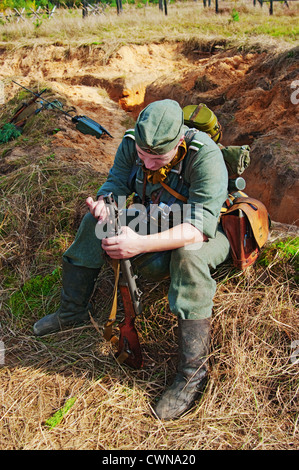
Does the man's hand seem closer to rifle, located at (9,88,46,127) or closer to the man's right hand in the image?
the man's right hand

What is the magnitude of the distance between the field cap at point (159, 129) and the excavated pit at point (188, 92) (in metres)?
1.66

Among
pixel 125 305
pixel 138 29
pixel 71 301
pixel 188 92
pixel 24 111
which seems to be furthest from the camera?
pixel 138 29

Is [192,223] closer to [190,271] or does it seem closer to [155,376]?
[190,271]

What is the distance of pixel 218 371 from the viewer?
7.45 feet

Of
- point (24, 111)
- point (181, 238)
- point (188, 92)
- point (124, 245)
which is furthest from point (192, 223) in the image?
point (188, 92)

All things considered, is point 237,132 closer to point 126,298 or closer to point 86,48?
point 126,298

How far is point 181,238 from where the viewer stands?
214 centimetres

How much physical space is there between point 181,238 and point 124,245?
32 cm

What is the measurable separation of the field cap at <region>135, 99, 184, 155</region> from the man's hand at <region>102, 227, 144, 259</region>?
52 cm

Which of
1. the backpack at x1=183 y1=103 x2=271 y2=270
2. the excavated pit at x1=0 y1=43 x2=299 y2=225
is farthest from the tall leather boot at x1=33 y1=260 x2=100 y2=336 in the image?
the excavated pit at x1=0 y1=43 x2=299 y2=225

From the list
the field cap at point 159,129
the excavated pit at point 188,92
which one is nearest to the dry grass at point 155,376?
the field cap at point 159,129

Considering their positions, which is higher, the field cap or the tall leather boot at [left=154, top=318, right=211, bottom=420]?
the field cap

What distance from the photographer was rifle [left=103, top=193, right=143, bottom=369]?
2234 millimetres
